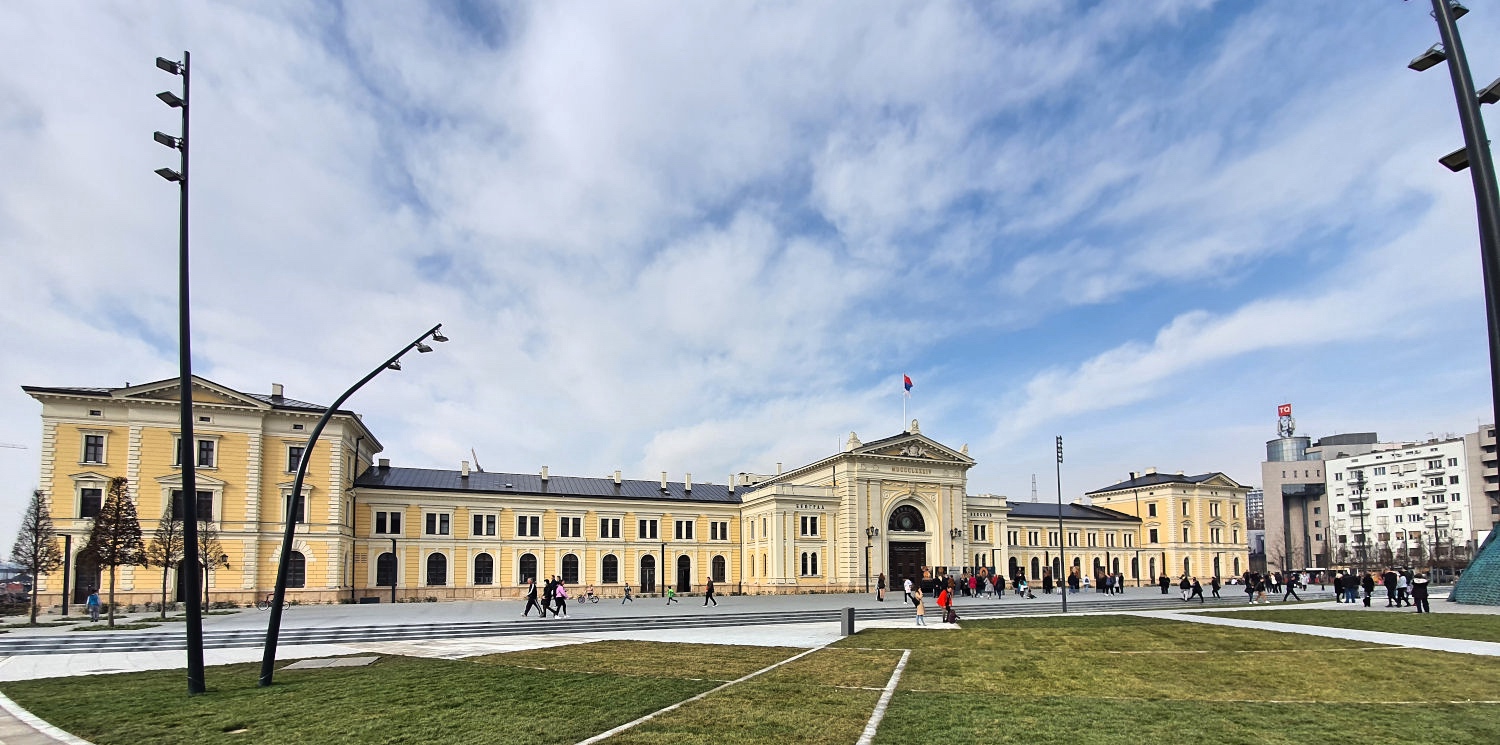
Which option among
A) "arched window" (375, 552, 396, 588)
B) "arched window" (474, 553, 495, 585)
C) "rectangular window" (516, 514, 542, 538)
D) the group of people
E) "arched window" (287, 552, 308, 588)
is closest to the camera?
the group of people

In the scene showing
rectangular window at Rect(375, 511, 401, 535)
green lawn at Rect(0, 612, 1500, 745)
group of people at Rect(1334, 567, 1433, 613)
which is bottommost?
group of people at Rect(1334, 567, 1433, 613)

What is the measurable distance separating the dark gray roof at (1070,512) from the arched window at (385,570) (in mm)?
57755

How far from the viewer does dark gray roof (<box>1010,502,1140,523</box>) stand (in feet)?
290

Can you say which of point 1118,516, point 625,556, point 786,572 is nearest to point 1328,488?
point 1118,516

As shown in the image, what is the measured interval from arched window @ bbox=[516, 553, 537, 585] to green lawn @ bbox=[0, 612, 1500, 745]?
42499 millimetres

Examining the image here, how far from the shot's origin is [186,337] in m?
16.0

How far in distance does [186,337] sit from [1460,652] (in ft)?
98.1

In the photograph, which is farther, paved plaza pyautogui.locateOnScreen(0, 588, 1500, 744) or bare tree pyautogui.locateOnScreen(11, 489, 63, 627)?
bare tree pyautogui.locateOnScreen(11, 489, 63, 627)

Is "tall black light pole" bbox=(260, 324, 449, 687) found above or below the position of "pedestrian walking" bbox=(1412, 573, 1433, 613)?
above

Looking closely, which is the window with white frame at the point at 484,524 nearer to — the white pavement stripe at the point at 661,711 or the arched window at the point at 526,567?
the arched window at the point at 526,567

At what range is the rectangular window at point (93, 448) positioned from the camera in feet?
156

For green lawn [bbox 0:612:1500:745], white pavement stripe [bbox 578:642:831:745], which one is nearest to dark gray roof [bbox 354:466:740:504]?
green lawn [bbox 0:612:1500:745]

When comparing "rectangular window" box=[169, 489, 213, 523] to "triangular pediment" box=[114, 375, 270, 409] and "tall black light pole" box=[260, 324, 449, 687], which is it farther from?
"tall black light pole" box=[260, 324, 449, 687]

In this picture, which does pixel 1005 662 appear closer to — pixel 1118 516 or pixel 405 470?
pixel 405 470
